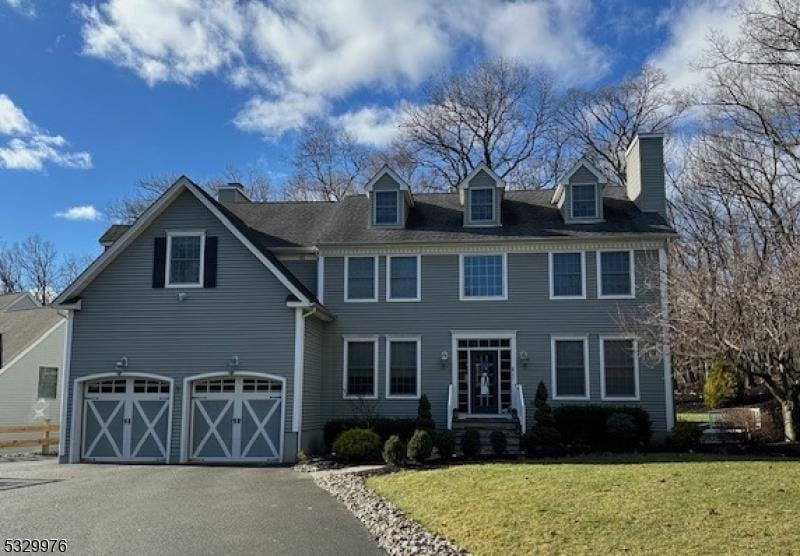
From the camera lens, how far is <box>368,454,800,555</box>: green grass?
319 inches

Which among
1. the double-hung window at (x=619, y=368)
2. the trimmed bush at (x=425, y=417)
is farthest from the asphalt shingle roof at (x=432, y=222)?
the trimmed bush at (x=425, y=417)

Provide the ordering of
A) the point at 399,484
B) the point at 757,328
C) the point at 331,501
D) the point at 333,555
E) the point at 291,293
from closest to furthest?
the point at 333,555 < the point at 331,501 < the point at 399,484 < the point at 757,328 < the point at 291,293

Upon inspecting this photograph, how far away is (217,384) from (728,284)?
44.7ft

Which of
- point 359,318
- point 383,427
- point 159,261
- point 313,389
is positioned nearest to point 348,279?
point 359,318

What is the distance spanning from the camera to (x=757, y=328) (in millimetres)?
16453

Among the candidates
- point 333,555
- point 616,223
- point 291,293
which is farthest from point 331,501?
point 616,223

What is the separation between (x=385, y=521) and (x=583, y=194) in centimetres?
1391

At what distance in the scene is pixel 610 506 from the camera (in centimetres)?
992

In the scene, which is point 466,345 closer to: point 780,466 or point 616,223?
point 616,223

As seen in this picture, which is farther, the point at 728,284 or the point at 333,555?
the point at 728,284

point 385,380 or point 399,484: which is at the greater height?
point 385,380

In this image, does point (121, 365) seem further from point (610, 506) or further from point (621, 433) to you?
point (610, 506)

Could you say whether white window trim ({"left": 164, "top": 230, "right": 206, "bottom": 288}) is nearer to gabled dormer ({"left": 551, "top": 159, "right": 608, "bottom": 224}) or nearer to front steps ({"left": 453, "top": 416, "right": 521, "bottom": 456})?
front steps ({"left": 453, "top": 416, "right": 521, "bottom": 456})

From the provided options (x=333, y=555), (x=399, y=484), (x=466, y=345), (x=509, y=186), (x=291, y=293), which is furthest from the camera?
(x=509, y=186)
